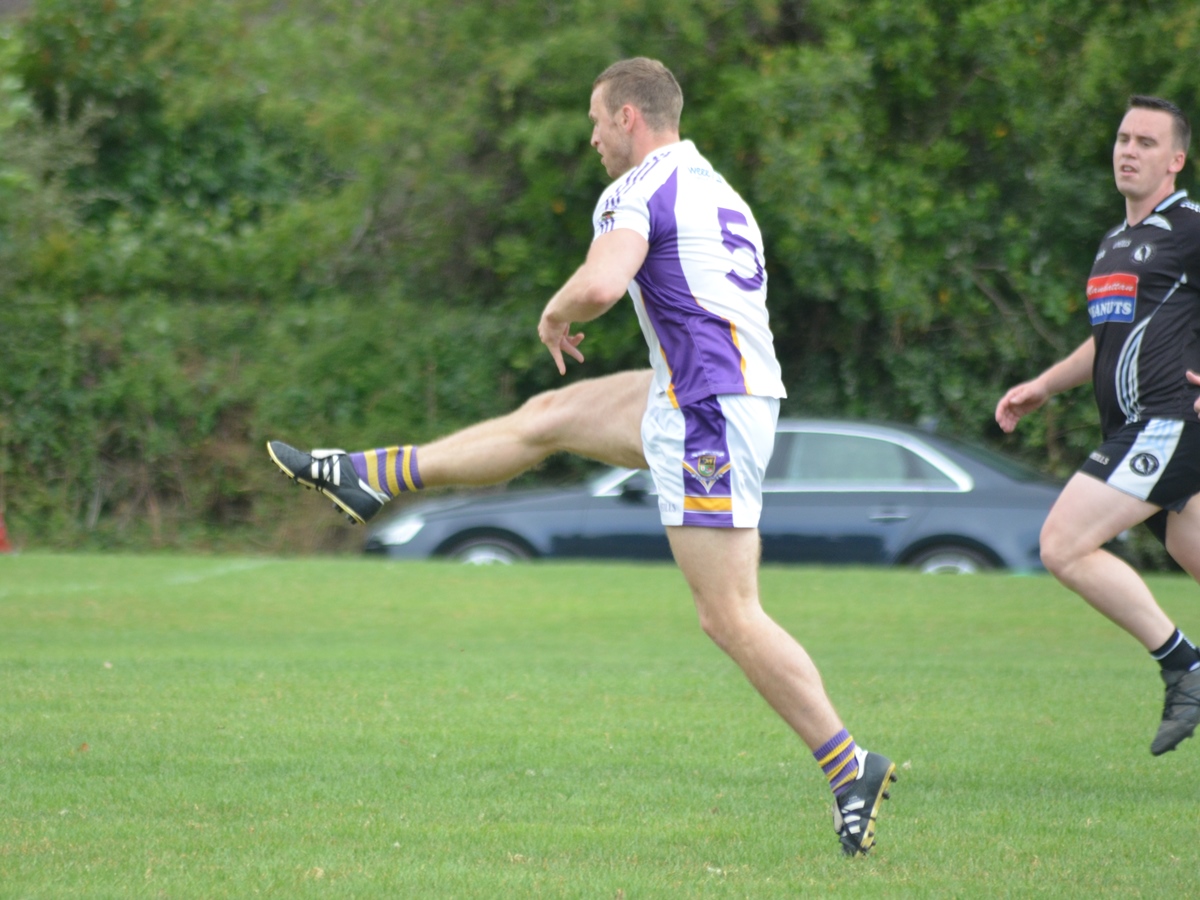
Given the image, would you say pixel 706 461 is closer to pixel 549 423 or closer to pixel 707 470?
pixel 707 470

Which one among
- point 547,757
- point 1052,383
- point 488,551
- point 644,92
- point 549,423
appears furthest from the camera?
point 488,551

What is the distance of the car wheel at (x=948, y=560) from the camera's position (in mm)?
14102

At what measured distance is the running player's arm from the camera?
14.8 ft

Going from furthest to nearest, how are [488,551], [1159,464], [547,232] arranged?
1. [547,232]
2. [488,551]
3. [1159,464]

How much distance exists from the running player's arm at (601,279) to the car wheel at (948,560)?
32.5ft

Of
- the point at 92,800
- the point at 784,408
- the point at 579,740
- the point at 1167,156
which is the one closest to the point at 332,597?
the point at 579,740

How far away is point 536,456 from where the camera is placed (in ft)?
17.6

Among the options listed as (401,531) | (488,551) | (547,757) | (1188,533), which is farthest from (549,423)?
(401,531)

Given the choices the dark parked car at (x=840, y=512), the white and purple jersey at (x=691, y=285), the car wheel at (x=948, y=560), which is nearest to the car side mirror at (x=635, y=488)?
the dark parked car at (x=840, y=512)

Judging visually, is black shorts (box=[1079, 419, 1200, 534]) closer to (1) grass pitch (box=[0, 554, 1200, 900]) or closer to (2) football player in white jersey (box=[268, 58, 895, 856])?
(1) grass pitch (box=[0, 554, 1200, 900])

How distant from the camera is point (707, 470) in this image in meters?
4.67

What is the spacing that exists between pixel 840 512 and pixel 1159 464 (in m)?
8.54

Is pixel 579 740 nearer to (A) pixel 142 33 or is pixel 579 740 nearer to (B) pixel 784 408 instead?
(B) pixel 784 408

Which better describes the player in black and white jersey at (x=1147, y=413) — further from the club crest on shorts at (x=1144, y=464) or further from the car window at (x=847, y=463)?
the car window at (x=847, y=463)
